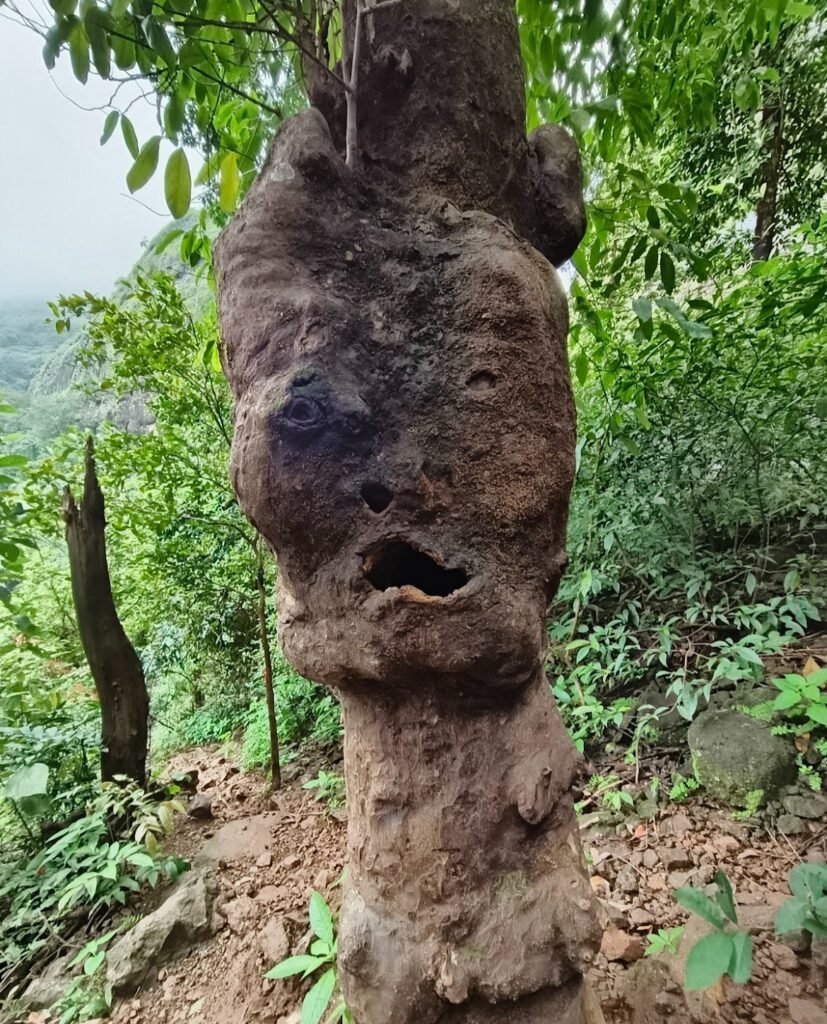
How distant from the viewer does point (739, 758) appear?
1910 mm

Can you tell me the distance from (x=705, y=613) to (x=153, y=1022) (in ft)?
7.56

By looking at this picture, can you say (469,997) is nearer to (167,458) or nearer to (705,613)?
(705,613)

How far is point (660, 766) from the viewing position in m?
2.13

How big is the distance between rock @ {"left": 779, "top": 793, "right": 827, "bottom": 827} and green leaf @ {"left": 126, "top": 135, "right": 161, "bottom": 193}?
2.44m

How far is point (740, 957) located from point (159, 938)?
1.77 m

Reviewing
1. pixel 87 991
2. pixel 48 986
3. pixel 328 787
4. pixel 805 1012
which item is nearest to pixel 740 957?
pixel 805 1012

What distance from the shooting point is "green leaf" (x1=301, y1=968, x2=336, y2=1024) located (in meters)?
1.15

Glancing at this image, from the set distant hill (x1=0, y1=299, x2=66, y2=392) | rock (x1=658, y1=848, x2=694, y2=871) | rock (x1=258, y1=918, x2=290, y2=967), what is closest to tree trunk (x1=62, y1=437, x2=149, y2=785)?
rock (x1=258, y1=918, x2=290, y2=967)

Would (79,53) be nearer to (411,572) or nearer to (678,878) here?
(411,572)

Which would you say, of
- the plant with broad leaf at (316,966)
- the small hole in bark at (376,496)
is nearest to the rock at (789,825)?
the plant with broad leaf at (316,966)

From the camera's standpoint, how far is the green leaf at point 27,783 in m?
2.25

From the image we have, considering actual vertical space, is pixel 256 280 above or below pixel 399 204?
below

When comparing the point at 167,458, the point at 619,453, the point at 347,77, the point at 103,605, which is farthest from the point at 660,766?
the point at 167,458

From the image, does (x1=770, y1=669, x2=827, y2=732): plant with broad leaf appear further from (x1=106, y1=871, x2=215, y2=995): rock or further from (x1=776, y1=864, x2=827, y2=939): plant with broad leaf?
(x1=106, y1=871, x2=215, y2=995): rock
